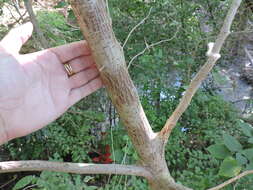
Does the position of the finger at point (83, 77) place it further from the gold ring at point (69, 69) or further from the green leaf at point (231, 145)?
the green leaf at point (231, 145)

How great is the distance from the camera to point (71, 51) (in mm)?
967

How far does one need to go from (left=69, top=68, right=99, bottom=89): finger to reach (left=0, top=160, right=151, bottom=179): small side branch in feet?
0.98

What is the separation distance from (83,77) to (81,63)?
0.05 meters

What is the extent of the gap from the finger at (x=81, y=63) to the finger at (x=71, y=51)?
2cm

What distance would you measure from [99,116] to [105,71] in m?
1.12

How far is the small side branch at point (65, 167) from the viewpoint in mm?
790

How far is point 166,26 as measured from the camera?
6.82ft

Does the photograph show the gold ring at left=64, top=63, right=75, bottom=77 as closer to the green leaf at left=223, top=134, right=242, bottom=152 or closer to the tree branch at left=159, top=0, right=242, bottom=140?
the tree branch at left=159, top=0, right=242, bottom=140

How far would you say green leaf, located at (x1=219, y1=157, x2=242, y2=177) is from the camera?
3.78 feet

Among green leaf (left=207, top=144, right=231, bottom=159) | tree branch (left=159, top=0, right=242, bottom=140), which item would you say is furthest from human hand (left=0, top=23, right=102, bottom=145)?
Result: green leaf (left=207, top=144, right=231, bottom=159)

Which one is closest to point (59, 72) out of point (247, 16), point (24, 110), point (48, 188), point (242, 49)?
point (24, 110)


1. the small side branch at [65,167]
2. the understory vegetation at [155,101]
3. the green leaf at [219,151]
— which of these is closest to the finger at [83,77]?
the small side branch at [65,167]

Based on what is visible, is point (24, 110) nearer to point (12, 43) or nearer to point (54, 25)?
point (12, 43)

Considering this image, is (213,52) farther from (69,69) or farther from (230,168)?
(230,168)
